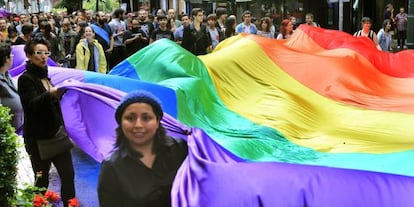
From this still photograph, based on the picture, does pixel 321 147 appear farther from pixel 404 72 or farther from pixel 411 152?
pixel 404 72

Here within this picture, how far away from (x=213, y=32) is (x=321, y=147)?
5.32m

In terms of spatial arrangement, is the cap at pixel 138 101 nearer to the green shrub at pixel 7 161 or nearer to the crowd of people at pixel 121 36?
the green shrub at pixel 7 161

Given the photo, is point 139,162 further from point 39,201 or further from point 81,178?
point 81,178

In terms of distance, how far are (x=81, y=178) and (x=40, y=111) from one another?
6.66 feet

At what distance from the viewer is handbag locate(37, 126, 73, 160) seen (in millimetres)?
4941

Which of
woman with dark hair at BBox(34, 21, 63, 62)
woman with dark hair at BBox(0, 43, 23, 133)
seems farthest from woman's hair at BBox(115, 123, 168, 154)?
woman with dark hair at BBox(34, 21, 63, 62)

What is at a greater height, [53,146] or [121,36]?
[121,36]

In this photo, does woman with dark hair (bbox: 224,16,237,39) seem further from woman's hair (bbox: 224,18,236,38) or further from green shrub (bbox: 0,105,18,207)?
green shrub (bbox: 0,105,18,207)

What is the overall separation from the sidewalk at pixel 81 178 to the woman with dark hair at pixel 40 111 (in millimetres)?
845

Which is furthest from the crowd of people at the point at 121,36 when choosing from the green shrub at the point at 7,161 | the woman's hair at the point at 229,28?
the green shrub at the point at 7,161

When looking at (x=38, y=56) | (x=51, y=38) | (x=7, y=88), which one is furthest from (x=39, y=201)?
(x=51, y=38)

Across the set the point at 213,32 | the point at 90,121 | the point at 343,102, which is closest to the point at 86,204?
the point at 90,121

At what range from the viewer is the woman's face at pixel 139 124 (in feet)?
10.3

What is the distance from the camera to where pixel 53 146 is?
4.96 metres
